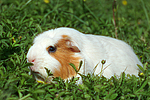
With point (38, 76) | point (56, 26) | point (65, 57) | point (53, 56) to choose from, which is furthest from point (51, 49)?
point (56, 26)

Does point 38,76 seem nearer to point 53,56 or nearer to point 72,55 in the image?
point 53,56

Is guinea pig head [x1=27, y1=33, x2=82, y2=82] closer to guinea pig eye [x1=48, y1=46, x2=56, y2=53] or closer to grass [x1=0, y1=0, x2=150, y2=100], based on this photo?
guinea pig eye [x1=48, y1=46, x2=56, y2=53]

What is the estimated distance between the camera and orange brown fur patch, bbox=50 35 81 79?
2.70 m

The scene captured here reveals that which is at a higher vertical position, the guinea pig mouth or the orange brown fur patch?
the orange brown fur patch

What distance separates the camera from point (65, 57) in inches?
108

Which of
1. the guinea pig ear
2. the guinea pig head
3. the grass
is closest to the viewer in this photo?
the grass

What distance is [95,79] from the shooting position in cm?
249

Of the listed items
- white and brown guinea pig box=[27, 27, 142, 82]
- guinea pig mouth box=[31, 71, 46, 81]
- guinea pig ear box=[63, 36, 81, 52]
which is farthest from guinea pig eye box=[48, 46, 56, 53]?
guinea pig mouth box=[31, 71, 46, 81]

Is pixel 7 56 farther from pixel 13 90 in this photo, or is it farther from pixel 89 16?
pixel 89 16

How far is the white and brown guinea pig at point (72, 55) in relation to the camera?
263 cm

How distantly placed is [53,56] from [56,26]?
156 cm

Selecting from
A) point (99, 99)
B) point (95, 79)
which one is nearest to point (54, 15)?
point (95, 79)

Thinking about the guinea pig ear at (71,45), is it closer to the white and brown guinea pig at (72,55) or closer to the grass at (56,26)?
the white and brown guinea pig at (72,55)

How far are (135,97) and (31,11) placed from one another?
114 inches
